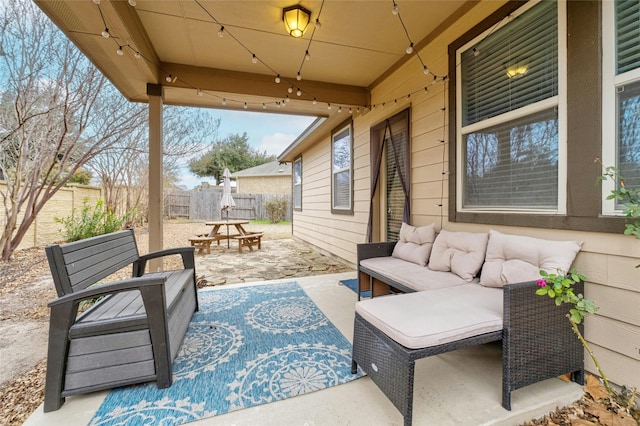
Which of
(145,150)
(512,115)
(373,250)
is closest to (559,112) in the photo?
(512,115)

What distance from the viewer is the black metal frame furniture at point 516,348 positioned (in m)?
1.36

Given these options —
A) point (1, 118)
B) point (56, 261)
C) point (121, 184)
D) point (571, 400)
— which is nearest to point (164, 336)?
point (56, 261)

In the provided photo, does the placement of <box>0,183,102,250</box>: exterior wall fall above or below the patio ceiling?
below

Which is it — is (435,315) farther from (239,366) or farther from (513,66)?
(513,66)

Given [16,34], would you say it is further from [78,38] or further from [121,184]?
[121,184]

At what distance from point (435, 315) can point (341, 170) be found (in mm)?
4234

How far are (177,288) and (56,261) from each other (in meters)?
0.75

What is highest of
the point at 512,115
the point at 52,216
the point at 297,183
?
the point at 297,183

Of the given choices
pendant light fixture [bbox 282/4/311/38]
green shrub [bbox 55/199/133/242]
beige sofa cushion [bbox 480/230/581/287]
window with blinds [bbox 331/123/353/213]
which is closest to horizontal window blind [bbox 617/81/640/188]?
beige sofa cushion [bbox 480/230/581/287]

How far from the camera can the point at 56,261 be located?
5.17ft

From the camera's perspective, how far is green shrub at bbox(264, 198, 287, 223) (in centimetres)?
1430

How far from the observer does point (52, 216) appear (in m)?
5.60

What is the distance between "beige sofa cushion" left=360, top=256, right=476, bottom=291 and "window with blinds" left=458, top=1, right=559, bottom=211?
79 cm

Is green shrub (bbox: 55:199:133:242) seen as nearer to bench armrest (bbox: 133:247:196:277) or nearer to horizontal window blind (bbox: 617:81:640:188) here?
bench armrest (bbox: 133:247:196:277)
